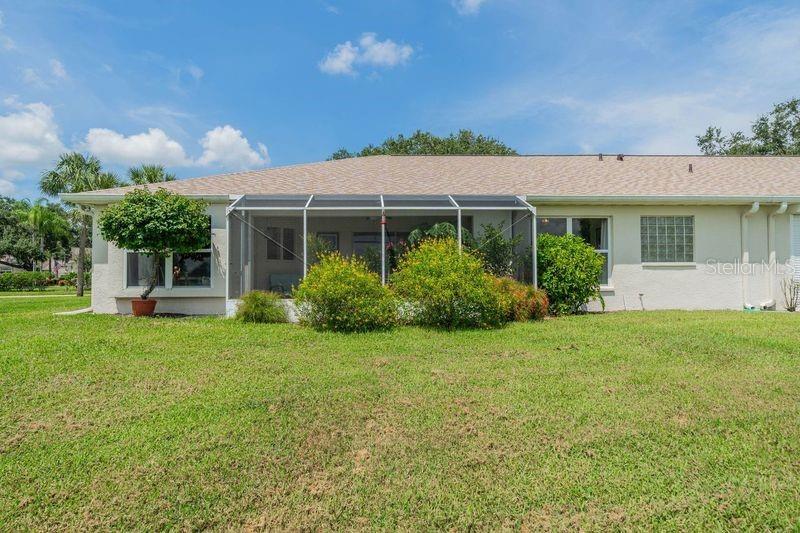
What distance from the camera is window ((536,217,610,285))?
1216 centimetres

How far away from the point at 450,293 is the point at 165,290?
8.25 metres

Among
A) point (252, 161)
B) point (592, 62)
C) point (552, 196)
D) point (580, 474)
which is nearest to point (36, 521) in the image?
point (580, 474)

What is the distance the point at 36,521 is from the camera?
2945mm

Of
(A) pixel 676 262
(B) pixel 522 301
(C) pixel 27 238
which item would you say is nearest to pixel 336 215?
(B) pixel 522 301

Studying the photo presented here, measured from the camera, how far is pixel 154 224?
33.1 ft

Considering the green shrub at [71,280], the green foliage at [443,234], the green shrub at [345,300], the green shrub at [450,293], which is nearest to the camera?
the green shrub at [345,300]

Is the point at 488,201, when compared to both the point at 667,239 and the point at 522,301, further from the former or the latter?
the point at 667,239

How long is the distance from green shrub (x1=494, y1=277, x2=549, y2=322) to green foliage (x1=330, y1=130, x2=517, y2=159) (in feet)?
94.0

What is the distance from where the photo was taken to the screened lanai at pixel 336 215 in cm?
1071

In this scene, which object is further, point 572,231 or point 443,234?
point 572,231

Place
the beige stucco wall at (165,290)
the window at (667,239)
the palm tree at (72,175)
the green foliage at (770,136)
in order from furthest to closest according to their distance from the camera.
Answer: the green foliage at (770,136) → the palm tree at (72,175) → the window at (667,239) → the beige stucco wall at (165,290)

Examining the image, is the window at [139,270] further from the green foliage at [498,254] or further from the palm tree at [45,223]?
the palm tree at [45,223]

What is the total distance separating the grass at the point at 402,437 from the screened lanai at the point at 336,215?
4.18 m

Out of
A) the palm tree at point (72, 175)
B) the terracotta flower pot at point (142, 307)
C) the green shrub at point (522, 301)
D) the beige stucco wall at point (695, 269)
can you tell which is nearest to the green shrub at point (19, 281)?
the palm tree at point (72, 175)
